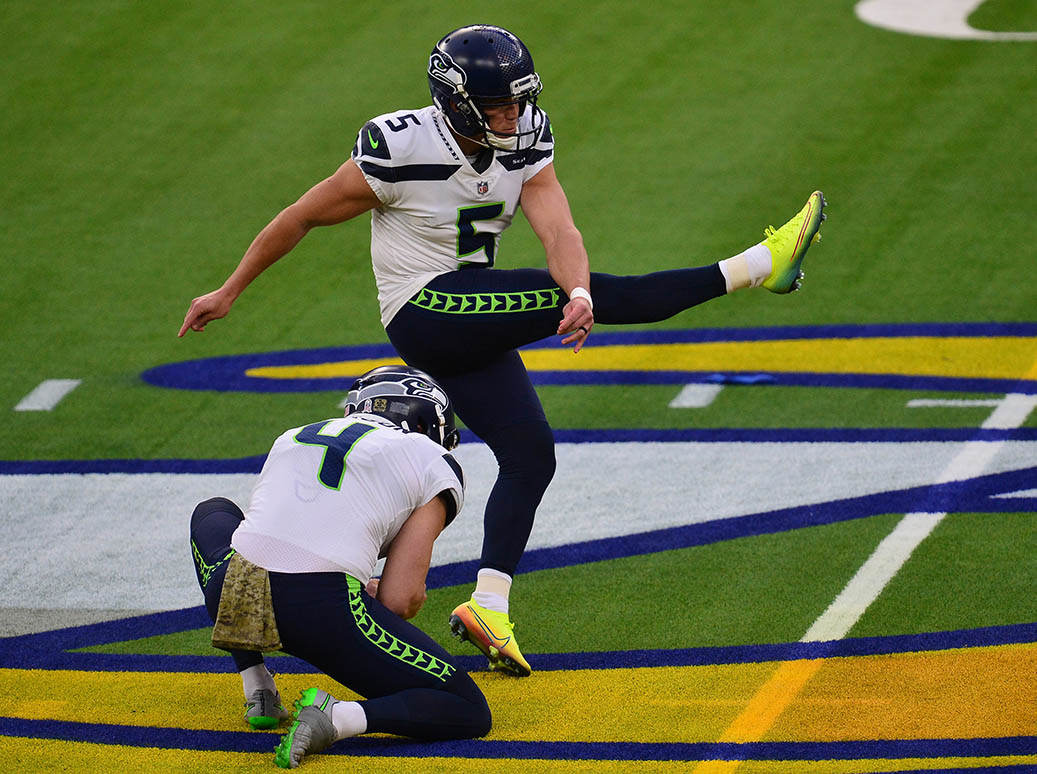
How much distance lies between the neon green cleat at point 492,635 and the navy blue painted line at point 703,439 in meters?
2.10

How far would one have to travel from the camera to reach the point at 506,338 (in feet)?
15.5

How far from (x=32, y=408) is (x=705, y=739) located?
4331 millimetres

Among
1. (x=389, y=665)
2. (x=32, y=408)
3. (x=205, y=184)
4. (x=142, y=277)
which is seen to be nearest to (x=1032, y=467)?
(x=389, y=665)

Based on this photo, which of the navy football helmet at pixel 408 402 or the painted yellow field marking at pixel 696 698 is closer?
the painted yellow field marking at pixel 696 698

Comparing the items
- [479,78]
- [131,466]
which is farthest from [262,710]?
[131,466]

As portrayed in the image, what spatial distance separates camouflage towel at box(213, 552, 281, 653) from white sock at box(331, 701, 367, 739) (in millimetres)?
235

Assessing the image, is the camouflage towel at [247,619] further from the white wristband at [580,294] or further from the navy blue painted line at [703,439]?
the navy blue painted line at [703,439]

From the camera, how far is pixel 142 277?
887cm

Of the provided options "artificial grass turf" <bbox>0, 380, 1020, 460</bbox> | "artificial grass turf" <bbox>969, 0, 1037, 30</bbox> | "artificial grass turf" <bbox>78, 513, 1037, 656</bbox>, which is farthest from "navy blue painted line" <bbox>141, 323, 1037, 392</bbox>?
"artificial grass turf" <bbox>969, 0, 1037, 30</bbox>

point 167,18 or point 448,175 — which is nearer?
point 448,175

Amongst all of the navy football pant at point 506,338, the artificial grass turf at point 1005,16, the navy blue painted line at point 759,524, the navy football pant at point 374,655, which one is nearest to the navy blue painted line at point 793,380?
the navy blue painted line at point 759,524

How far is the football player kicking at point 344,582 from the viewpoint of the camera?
4062 millimetres

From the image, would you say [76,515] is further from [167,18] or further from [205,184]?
[167,18]

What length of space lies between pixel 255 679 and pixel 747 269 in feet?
6.40
